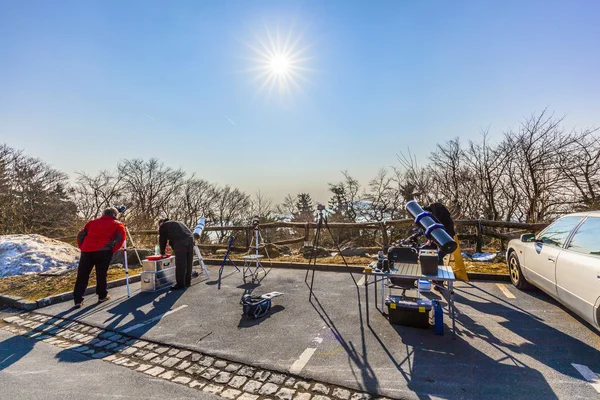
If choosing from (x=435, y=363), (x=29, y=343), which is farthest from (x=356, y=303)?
(x=29, y=343)

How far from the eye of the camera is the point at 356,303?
4605mm

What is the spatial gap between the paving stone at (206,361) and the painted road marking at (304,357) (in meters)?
0.87

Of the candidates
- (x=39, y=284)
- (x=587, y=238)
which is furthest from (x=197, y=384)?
(x=39, y=284)

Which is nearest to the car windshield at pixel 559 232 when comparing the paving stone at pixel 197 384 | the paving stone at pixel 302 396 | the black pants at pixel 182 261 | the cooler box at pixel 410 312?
the cooler box at pixel 410 312

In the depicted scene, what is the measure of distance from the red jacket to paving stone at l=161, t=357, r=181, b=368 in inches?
117

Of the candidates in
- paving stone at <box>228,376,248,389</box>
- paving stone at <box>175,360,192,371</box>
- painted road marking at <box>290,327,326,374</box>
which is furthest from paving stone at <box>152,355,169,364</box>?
painted road marking at <box>290,327,326,374</box>

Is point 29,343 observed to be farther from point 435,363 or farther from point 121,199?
point 121,199

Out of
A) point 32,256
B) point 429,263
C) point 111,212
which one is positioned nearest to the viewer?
point 429,263

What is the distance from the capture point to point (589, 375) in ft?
8.10

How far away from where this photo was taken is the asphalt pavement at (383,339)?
2.45 meters

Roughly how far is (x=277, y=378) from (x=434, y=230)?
2303 millimetres

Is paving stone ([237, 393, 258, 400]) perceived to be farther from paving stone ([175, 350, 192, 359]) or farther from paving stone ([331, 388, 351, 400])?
paving stone ([175, 350, 192, 359])

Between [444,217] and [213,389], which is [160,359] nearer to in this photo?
[213,389]

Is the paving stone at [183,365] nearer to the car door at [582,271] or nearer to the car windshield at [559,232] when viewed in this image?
the car door at [582,271]
